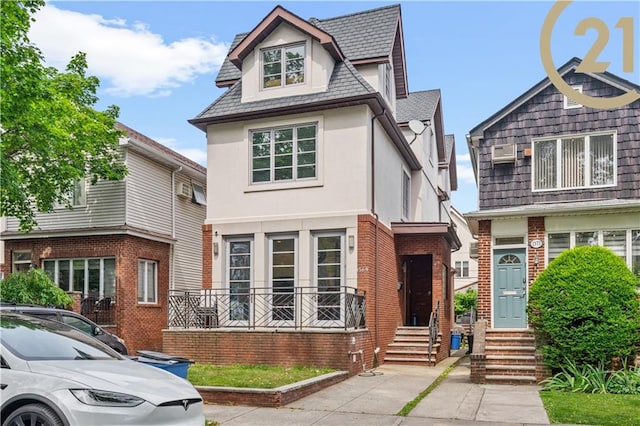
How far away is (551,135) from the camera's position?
16156 mm

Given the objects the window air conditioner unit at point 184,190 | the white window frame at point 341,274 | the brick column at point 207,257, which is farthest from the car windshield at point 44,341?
the window air conditioner unit at point 184,190

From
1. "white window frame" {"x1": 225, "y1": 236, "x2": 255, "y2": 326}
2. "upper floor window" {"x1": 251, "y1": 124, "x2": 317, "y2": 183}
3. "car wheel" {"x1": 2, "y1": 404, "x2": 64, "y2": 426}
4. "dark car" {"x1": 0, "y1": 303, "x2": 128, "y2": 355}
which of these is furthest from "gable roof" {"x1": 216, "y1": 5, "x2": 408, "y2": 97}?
"car wheel" {"x1": 2, "y1": 404, "x2": 64, "y2": 426}

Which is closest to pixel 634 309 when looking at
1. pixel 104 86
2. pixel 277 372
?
pixel 277 372

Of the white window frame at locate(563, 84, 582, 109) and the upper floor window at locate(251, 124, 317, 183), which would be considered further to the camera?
the upper floor window at locate(251, 124, 317, 183)

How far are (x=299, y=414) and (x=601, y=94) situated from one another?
11.1 meters

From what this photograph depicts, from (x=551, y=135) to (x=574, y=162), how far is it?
2.91 feet

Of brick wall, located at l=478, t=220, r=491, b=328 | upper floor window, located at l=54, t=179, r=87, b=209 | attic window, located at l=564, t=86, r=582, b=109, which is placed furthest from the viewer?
upper floor window, located at l=54, t=179, r=87, b=209

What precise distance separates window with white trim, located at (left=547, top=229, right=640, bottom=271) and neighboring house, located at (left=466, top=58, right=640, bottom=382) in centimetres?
2

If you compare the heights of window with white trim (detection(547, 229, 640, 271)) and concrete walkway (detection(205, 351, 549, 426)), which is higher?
window with white trim (detection(547, 229, 640, 271))

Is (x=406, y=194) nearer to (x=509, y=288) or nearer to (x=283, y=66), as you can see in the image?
(x=509, y=288)

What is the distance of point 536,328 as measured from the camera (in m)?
13.8

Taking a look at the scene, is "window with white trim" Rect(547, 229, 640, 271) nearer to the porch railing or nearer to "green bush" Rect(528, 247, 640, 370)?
"green bush" Rect(528, 247, 640, 370)

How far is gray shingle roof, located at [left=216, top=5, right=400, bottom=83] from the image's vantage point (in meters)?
18.4

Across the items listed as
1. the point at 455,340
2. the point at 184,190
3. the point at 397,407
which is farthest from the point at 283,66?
the point at 455,340
